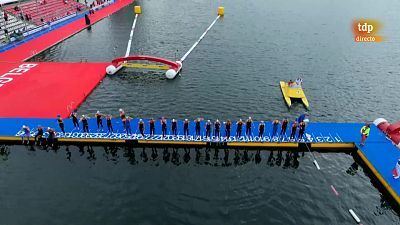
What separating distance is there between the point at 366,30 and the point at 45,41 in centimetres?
6070

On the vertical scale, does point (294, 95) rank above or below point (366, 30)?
below

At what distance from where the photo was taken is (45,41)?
2034 inches

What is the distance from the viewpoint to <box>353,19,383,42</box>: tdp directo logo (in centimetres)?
5726

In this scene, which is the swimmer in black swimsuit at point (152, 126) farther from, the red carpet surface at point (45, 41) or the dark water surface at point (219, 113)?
the red carpet surface at point (45, 41)

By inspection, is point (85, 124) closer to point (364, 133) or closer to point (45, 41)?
point (364, 133)

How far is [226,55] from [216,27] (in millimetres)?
17663

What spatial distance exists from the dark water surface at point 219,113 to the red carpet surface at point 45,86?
73.5 inches

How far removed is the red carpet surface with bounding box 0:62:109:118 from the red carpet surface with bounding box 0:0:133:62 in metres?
3.33

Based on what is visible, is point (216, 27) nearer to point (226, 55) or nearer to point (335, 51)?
point (226, 55)

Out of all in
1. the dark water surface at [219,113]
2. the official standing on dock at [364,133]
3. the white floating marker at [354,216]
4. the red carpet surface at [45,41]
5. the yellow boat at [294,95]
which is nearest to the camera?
the white floating marker at [354,216]

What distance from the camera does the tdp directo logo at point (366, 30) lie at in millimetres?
57256

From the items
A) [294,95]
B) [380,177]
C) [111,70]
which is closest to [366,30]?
[294,95]

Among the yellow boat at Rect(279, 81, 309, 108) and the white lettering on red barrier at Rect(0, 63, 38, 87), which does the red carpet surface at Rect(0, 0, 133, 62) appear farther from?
the yellow boat at Rect(279, 81, 309, 108)

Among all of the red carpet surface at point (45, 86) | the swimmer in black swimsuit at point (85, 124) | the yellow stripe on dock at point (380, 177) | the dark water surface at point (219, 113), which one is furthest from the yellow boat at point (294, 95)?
the red carpet surface at point (45, 86)
